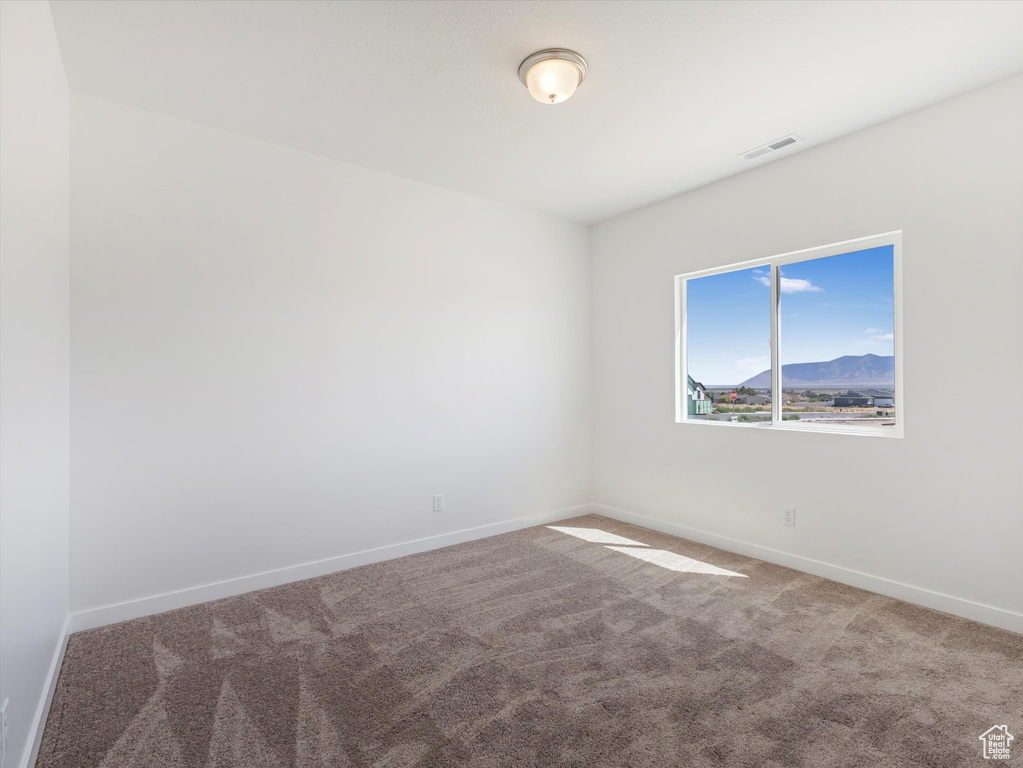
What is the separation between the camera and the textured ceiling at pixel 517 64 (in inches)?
82.4

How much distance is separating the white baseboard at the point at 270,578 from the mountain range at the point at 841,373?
2318mm

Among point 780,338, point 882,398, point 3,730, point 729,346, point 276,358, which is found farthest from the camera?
point 729,346

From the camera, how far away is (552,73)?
2.37 m

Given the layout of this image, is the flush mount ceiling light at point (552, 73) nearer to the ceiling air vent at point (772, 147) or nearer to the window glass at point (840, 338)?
the ceiling air vent at point (772, 147)

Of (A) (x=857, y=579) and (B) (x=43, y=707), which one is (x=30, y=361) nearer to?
(B) (x=43, y=707)

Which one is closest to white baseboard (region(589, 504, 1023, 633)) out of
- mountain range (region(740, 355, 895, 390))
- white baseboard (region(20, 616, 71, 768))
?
mountain range (region(740, 355, 895, 390))

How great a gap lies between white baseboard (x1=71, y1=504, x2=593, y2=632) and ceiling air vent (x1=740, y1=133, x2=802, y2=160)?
10.5 ft

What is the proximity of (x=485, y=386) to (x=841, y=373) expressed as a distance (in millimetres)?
2519

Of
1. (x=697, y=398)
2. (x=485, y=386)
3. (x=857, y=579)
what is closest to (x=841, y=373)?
A: (x=697, y=398)

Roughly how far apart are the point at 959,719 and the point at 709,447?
2.19 metres

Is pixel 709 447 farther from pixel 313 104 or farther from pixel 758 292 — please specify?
pixel 313 104

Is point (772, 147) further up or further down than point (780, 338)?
further up

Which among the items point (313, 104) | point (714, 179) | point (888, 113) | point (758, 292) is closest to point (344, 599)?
point (313, 104)

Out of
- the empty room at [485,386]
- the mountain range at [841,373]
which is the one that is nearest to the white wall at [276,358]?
the empty room at [485,386]
